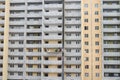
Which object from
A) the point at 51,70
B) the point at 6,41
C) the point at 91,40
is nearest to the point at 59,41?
the point at 51,70

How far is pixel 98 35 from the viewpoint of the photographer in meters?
42.3

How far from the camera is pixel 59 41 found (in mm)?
42500

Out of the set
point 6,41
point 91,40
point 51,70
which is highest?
point 91,40

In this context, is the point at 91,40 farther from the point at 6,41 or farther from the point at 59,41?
the point at 6,41

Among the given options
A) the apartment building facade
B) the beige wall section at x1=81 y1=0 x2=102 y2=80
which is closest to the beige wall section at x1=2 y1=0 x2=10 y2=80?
the apartment building facade

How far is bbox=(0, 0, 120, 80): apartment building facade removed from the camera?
41.1m

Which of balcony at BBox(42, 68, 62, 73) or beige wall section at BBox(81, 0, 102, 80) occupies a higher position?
beige wall section at BBox(81, 0, 102, 80)

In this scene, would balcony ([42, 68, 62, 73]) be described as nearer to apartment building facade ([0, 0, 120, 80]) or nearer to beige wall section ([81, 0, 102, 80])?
apartment building facade ([0, 0, 120, 80])

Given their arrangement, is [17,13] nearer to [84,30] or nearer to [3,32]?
[3,32]

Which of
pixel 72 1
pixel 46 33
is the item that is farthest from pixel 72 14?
pixel 46 33

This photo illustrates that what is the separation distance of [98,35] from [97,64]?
515cm

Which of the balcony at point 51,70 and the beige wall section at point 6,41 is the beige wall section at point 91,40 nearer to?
the balcony at point 51,70

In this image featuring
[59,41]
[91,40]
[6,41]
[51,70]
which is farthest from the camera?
[6,41]

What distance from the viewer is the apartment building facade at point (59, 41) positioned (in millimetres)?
41062
